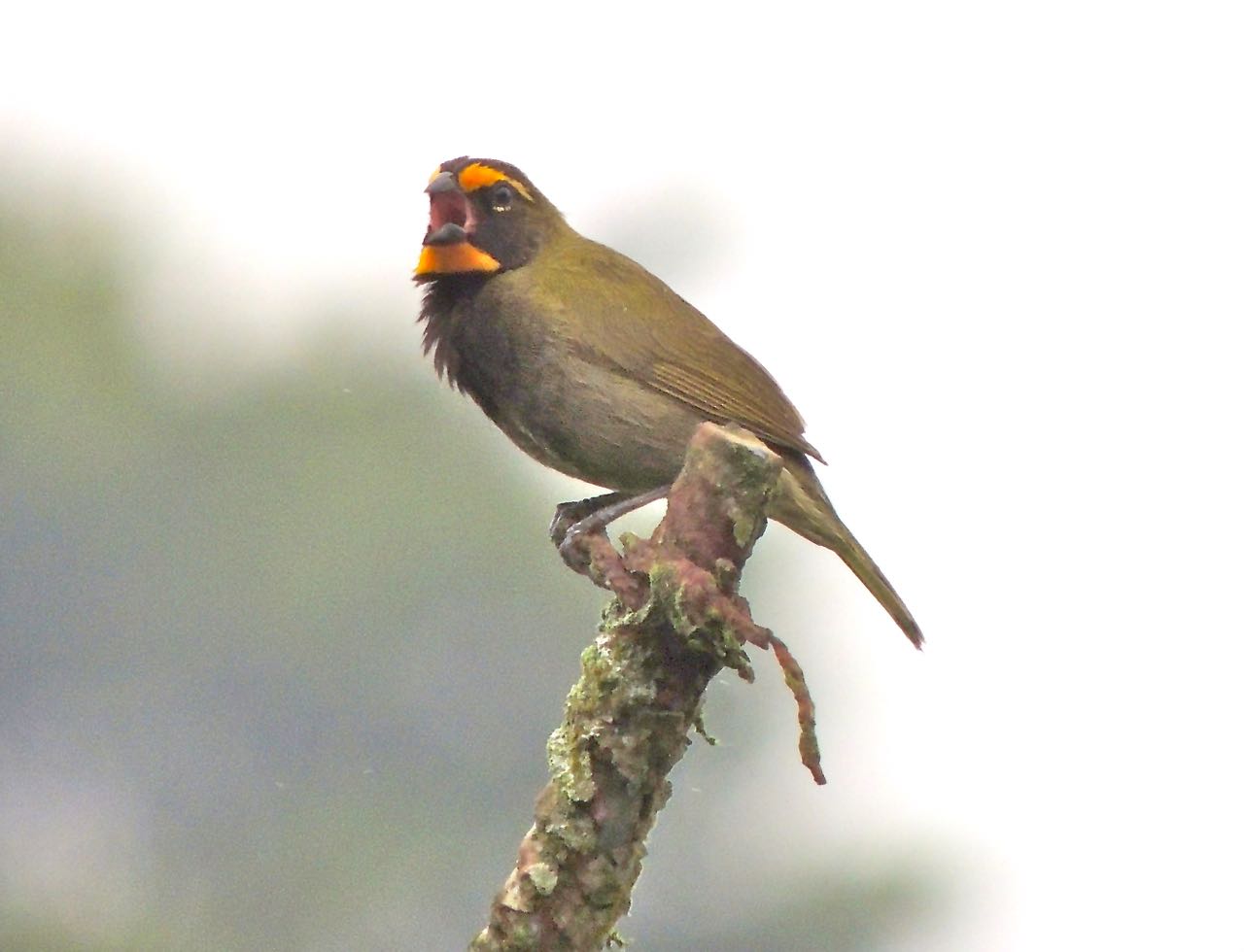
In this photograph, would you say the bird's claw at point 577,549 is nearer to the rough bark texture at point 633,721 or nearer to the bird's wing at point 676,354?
the rough bark texture at point 633,721

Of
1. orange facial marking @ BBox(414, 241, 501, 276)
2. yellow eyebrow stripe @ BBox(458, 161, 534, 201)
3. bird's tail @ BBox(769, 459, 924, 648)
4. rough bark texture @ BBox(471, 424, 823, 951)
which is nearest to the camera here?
rough bark texture @ BBox(471, 424, 823, 951)

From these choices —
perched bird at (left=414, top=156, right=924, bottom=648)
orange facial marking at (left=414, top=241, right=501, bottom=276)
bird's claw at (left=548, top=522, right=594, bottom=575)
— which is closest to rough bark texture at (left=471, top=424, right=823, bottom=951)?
bird's claw at (left=548, top=522, right=594, bottom=575)

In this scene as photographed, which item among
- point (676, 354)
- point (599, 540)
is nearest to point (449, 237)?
point (676, 354)

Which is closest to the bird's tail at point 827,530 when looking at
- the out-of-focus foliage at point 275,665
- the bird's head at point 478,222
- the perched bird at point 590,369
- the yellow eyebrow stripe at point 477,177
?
the perched bird at point 590,369

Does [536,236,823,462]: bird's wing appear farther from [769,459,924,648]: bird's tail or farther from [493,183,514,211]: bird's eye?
[493,183,514,211]: bird's eye

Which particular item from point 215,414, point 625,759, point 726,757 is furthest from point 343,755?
point 625,759

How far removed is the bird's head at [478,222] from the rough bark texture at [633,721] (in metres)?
1.41

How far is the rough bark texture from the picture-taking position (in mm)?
3203

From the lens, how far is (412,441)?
55.2 ft

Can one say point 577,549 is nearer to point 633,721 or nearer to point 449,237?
point 633,721

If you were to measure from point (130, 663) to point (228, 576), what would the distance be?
2.30 metres

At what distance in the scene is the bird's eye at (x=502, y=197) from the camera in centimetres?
466

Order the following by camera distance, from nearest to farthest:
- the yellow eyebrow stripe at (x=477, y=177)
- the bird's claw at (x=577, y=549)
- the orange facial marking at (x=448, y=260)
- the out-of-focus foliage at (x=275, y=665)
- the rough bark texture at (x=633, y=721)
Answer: the rough bark texture at (x=633, y=721), the bird's claw at (x=577, y=549), the orange facial marking at (x=448, y=260), the yellow eyebrow stripe at (x=477, y=177), the out-of-focus foliage at (x=275, y=665)

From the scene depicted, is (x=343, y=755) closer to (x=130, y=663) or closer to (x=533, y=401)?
(x=130, y=663)
